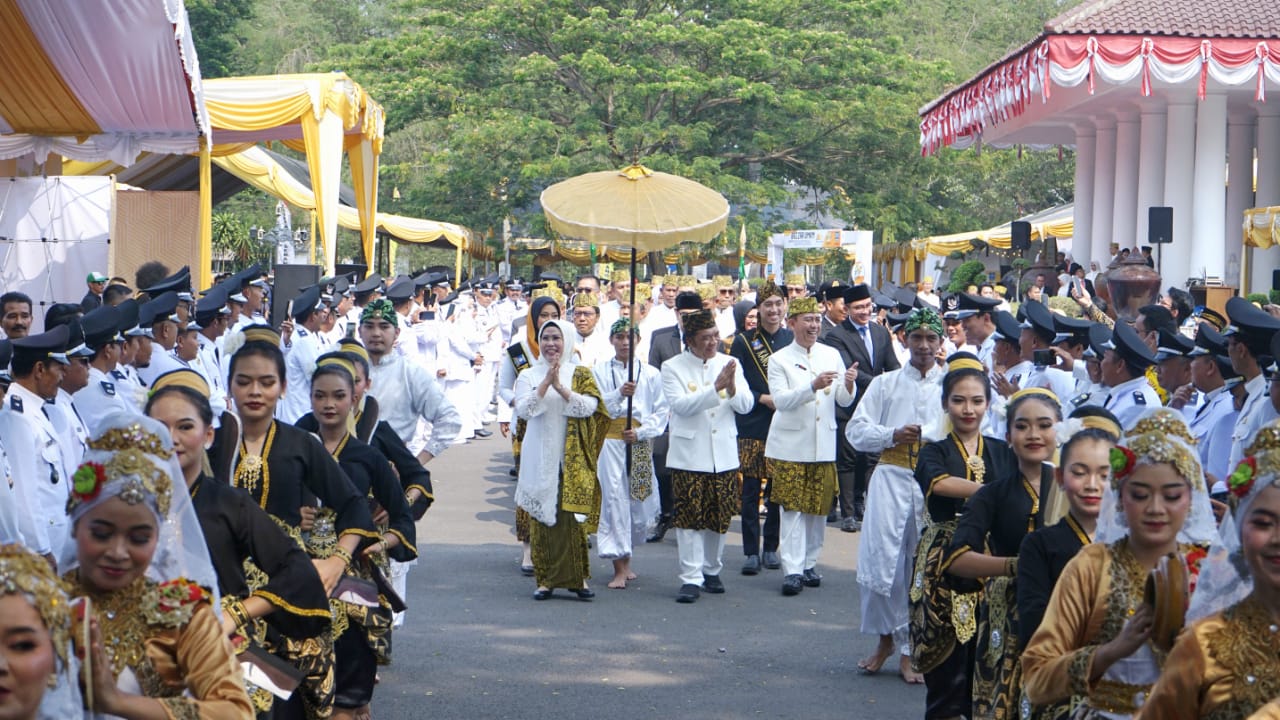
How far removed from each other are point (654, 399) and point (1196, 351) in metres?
3.85

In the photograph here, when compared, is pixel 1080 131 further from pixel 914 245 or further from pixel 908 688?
pixel 908 688

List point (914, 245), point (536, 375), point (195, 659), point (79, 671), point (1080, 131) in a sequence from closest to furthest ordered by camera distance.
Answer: point (79, 671)
point (195, 659)
point (536, 375)
point (1080, 131)
point (914, 245)

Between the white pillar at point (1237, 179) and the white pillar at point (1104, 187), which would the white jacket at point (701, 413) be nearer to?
the white pillar at point (1237, 179)

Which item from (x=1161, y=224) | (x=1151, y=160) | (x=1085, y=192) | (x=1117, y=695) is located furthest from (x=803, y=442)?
(x=1085, y=192)

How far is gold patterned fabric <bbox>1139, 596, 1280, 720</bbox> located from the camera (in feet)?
10.4

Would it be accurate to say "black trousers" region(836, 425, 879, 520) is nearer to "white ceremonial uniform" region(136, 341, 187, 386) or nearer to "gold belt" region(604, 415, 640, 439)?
"gold belt" region(604, 415, 640, 439)

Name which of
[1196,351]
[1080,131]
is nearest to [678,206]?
[1196,351]

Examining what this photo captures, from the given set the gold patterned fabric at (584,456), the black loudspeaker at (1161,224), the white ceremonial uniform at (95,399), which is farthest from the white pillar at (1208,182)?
the white ceremonial uniform at (95,399)

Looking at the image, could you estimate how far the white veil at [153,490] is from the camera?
348 centimetres

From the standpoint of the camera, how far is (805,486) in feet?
32.9

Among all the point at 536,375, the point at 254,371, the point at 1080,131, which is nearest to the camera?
the point at 254,371

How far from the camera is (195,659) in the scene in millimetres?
3488

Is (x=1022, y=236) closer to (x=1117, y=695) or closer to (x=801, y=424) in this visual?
(x=801, y=424)

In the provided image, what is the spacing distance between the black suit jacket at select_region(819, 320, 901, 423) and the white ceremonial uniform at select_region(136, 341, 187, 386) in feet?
16.8
